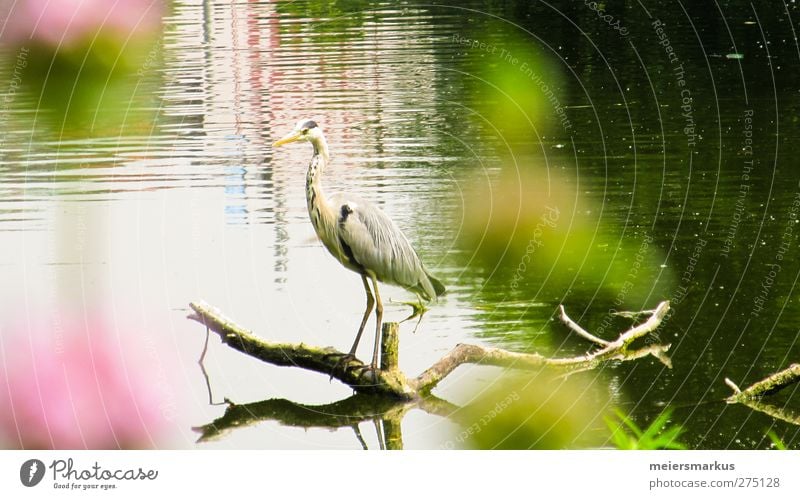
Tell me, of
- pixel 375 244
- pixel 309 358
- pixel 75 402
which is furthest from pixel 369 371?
pixel 75 402

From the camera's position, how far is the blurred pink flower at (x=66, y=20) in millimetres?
1142

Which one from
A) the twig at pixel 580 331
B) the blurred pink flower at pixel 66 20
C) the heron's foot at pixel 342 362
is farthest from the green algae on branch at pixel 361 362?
the blurred pink flower at pixel 66 20

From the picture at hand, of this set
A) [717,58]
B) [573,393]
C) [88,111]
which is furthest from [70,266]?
[717,58]

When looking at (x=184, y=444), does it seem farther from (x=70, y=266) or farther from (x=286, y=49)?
(x=286, y=49)

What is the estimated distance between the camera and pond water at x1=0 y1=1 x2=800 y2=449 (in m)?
4.09

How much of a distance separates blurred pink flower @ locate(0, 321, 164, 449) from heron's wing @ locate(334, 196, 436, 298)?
1972 mm

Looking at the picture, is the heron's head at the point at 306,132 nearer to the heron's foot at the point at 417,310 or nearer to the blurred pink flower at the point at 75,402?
the heron's foot at the point at 417,310

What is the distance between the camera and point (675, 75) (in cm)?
901

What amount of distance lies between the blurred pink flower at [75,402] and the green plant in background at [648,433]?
1866 millimetres

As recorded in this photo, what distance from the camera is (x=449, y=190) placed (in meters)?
6.27

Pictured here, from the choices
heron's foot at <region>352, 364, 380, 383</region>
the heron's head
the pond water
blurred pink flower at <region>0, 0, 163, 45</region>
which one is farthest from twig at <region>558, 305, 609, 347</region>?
blurred pink flower at <region>0, 0, 163, 45</region>

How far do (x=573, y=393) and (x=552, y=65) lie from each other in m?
5.89

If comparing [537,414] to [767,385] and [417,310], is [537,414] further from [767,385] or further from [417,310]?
[417,310]

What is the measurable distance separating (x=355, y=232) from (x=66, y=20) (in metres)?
2.63
